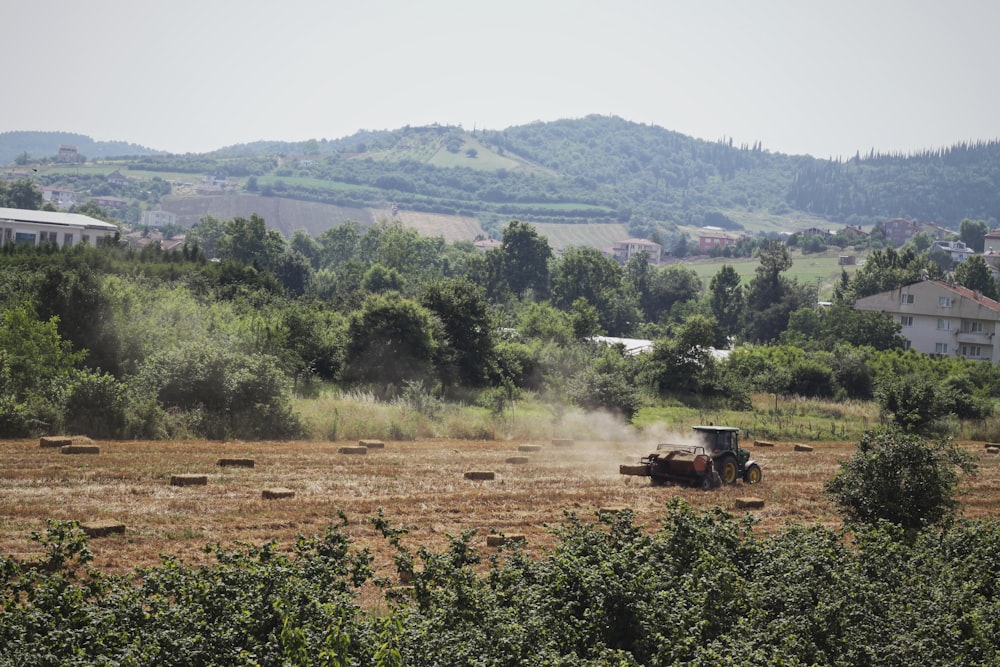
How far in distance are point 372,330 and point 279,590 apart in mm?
36350

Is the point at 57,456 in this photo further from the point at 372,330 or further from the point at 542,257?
the point at 542,257

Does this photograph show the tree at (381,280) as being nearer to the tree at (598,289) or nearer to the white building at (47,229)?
the tree at (598,289)

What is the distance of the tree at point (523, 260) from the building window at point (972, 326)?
5520 centimetres

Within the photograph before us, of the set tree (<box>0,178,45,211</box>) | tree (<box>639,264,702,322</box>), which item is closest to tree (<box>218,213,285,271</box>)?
tree (<box>639,264,702,322</box>)

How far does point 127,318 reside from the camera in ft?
A: 131

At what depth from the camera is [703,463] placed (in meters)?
30.0

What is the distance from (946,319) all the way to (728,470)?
75463 millimetres

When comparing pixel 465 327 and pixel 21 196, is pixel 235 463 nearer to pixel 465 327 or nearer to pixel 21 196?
pixel 465 327

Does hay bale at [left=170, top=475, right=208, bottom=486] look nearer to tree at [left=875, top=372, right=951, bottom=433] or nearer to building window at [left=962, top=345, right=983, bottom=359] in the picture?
tree at [left=875, top=372, right=951, bottom=433]

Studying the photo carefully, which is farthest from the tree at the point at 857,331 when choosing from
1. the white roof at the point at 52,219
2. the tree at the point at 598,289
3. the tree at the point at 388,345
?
the white roof at the point at 52,219

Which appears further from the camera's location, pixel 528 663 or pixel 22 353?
pixel 22 353

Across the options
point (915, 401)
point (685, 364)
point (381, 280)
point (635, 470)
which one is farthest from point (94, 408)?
point (381, 280)

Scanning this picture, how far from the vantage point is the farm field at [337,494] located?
19703 millimetres

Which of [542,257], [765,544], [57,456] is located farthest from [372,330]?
[542,257]
